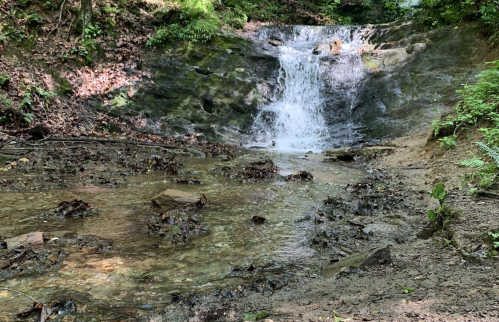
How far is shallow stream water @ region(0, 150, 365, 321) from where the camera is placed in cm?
257

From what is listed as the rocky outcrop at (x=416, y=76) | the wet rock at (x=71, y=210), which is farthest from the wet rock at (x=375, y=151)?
the wet rock at (x=71, y=210)

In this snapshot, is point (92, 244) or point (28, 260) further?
point (92, 244)

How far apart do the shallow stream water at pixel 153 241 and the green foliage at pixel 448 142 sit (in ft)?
8.54

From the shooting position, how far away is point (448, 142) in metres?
6.62


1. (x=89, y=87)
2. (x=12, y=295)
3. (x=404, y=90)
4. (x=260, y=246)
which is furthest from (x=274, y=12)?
(x=12, y=295)

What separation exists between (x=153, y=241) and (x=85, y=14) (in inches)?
447

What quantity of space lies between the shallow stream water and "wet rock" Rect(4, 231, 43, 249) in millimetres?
267

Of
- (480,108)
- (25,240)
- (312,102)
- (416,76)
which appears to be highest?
(416,76)

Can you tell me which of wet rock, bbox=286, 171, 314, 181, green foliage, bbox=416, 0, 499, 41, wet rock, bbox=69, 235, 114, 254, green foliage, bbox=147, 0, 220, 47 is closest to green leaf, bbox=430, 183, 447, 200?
wet rock, bbox=69, 235, 114, 254

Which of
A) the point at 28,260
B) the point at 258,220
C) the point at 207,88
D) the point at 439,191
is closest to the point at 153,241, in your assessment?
the point at 28,260

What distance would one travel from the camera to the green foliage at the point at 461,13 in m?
10.4

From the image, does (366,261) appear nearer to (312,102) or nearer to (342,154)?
(342,154)

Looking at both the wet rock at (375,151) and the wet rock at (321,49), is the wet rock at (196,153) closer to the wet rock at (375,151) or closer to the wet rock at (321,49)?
the wet rock at (375,151)

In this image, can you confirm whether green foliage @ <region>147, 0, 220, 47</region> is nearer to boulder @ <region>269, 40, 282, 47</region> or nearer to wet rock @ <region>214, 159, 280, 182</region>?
boulder @ <region>269, 40, 282, 47</region>
